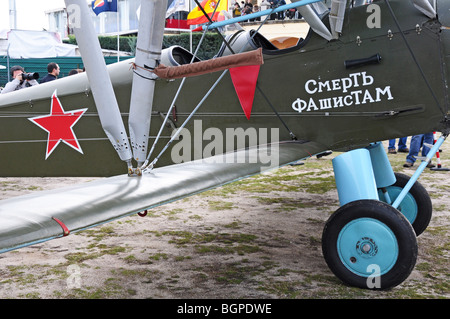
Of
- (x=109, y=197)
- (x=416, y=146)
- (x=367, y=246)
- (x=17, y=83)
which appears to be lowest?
(x=367, y=246)

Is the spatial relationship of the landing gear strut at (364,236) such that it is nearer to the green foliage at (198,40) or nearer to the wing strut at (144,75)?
the wing strut at (144,75)

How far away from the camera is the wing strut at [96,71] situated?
261 cm

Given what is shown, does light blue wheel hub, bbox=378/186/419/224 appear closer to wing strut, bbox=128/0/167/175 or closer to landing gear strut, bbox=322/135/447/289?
landing gear strut, bbox=322/135/447/289

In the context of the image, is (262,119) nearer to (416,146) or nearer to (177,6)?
(416,146)

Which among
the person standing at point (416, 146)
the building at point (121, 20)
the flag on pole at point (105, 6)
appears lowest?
the person standing at point (416, 146)

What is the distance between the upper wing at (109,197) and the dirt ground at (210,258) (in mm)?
821

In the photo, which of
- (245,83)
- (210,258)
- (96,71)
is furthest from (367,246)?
(96,71)

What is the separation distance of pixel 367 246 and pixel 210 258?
1.26 metres

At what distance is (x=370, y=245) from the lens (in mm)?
3008

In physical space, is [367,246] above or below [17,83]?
below

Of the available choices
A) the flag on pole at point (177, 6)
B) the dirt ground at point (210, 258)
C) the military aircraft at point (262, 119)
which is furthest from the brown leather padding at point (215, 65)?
the flag on pole at point (177, 6)

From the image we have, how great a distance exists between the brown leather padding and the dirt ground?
1417 mm

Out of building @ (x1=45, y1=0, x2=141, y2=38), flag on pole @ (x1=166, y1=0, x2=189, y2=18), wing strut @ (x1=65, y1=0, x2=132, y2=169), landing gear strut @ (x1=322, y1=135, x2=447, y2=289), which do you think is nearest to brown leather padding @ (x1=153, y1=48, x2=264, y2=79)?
wing strut @ (x1=65, y1=0, x2=132, y2=169)

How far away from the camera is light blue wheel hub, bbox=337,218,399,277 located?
2.97 metres
